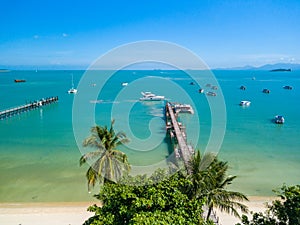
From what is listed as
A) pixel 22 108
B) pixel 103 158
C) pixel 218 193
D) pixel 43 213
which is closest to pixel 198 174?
pixel 218 193

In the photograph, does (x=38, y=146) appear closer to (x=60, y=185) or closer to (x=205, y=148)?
(x=60, y=185)

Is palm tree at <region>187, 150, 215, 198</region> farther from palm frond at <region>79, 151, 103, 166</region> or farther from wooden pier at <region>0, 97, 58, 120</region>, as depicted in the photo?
wooden pier at <region>0, 97, 58, 120</region>

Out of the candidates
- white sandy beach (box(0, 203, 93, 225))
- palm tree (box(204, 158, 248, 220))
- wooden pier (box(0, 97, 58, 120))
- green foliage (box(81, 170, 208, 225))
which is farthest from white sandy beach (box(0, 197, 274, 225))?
wooden pier (box(0, 97, 58, 120))

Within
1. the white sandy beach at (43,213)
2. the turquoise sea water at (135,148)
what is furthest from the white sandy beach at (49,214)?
the turquoise sea water at (135,148)

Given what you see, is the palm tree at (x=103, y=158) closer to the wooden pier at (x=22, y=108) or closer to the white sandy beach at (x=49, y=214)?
the white sandy beach at (x=49, y=214)

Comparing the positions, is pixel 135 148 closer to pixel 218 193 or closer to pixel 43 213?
pixel 43 213

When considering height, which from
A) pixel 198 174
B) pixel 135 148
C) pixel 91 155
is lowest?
pixel 135 148
